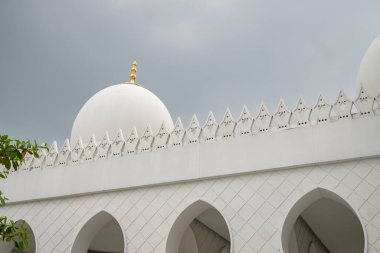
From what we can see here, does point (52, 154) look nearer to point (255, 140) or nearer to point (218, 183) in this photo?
point (218, 183)

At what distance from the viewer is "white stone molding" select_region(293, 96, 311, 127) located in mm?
5301

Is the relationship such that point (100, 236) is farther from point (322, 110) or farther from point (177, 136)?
point (322, 110)

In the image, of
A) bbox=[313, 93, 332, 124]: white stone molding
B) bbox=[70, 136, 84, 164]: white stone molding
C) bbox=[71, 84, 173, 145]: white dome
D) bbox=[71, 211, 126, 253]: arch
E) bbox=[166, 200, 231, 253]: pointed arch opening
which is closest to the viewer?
bbox=[313, 93, 332, 124]: white stone molding

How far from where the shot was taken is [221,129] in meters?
5.73

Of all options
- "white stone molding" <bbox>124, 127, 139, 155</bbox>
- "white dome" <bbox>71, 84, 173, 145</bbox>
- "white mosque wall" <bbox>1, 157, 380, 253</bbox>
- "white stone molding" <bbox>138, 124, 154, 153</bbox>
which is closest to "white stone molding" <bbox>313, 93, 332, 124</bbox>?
"white mosque wall" <bbox>1, 157, 380, 253</bbox>

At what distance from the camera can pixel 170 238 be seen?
5.52 m

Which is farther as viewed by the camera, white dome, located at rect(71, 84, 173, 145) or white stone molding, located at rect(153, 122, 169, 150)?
white dome, located at rect(71, 84, 173, 145)

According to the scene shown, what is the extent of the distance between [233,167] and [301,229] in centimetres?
208

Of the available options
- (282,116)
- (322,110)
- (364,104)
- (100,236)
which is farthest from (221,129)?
(100,236)

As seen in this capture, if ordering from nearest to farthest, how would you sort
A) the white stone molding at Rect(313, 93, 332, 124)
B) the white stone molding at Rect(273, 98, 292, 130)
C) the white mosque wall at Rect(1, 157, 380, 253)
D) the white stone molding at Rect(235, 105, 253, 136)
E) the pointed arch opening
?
the white mosque wall at Rect(1, 157, 380, 253)
the white stone molding at Rect(313, 93, 332, 124)
the white stone molding at Rect(273, 98, 292, 130)
the white stone molding at Rect(235, 105, 253, 136)
the pointed arch opening

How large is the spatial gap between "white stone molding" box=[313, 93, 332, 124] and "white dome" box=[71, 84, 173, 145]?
328cm

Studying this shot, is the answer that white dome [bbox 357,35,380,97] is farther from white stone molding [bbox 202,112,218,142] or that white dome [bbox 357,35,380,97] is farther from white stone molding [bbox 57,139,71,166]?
white stone molding [bbox 57,139,71,166]

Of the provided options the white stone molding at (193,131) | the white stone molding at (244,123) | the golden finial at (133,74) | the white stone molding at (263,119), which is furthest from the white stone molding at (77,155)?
the golden finial at (133,74)

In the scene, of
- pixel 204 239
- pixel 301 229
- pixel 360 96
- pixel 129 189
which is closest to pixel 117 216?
pixel 129 189
